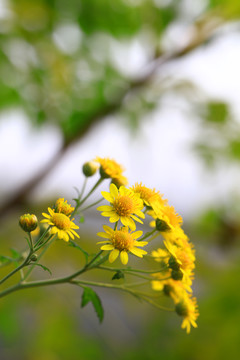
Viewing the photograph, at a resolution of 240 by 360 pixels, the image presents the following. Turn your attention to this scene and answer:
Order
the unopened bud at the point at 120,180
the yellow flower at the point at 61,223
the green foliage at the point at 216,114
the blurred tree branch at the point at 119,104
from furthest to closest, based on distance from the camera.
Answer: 1. the green foliage at the point at 216,114
2. the blurred tree branch at the point at 119,104
3. the unopened bud at the point at 120,180
4. the yellow flower at the point at 61,223

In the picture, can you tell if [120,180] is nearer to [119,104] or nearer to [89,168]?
[89,168]

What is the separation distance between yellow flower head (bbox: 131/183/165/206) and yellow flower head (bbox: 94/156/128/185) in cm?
7

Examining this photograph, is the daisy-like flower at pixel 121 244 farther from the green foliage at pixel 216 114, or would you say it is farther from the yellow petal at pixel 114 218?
the green foliage at pixel 216 114

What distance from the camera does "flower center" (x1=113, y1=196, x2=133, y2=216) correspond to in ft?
1.31

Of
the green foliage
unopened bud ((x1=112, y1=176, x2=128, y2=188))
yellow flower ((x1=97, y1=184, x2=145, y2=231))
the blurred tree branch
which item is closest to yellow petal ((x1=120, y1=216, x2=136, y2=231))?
yellow flower ((x1=97, y1=184, x2=145, y2=231))

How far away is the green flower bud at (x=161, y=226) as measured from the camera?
431mm

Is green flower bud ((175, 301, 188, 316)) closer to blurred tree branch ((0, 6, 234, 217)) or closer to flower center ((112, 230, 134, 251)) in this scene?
flower center ((112, 230, 134, 251))

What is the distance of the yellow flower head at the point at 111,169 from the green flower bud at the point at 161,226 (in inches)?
3.4

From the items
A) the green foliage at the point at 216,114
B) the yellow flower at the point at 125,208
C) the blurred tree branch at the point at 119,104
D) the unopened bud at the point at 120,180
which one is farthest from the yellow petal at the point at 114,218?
the green foliage at the point at 216,114

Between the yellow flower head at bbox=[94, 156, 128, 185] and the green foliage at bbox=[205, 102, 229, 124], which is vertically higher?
the green foliage at bbox=[205, 102, 229, 124]

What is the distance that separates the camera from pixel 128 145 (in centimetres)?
220

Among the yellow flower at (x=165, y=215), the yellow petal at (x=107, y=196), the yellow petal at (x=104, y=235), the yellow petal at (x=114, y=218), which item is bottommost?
the yellow petal at (x=104, y=235)

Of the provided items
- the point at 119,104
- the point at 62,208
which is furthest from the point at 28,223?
the point at 119,104

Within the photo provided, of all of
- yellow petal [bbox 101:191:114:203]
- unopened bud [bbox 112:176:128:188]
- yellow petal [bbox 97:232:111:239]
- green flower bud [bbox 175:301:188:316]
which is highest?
unopened bud [bbox 112:176:128:188]
